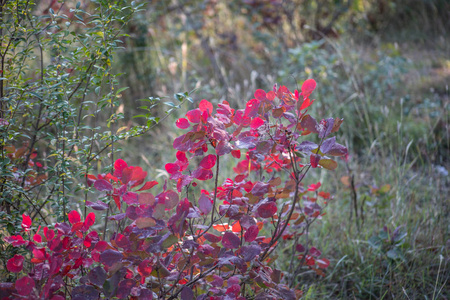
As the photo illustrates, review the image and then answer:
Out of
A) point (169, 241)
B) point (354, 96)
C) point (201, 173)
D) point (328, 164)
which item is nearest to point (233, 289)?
point (169, 241)

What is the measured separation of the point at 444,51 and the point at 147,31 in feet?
12.2

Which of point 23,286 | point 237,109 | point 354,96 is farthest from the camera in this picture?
point 354,96

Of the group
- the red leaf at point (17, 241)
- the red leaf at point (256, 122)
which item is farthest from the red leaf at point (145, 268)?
the red leaf at point (256, 122)

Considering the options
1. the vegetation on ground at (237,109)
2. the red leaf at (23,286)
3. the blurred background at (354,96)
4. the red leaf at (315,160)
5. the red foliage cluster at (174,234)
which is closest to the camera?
the red leaf at (23,286)

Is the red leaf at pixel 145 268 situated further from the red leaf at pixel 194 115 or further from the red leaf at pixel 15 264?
the red leaf at pixel 194 115

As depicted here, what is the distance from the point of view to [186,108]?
3.33 m

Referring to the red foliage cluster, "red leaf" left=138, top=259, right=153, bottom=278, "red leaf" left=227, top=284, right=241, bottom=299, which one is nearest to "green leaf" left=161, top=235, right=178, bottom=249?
the red foliage cluster

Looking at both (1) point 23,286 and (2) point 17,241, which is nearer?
(1) point 23,286

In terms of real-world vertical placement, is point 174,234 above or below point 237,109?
below

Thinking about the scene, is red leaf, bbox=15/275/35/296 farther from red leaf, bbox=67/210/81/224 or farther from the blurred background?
the blurred background

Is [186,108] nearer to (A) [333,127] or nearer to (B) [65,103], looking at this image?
(B) [65,103]

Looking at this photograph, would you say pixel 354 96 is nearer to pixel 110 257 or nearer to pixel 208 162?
pixel 208 162

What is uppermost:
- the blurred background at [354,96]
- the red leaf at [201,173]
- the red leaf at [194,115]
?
the red leaf at [194,115]

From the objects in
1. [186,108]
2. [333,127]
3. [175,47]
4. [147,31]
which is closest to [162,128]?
[186,108]
